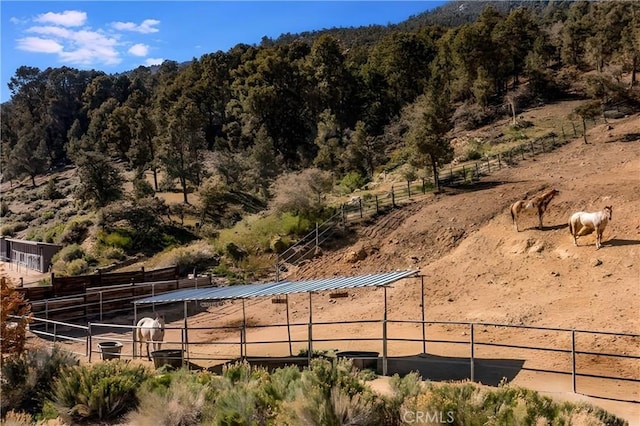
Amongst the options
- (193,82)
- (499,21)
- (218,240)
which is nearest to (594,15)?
(499,21)

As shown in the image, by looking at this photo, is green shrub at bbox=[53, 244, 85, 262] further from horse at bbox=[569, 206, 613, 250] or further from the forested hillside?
horse at bbox=[569, 206, 613, 250]

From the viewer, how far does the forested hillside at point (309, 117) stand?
36938 mm

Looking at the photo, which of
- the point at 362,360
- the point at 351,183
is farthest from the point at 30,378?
the point at 351,183

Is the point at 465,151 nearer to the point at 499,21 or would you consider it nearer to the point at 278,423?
the point at 499,21

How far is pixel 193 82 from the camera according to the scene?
7450 cm

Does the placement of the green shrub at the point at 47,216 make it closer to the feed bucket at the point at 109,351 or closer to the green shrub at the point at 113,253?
the green shrub at the point at 113,253

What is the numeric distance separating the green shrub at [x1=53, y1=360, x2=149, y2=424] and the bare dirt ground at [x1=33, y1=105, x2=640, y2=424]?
397 centimetres

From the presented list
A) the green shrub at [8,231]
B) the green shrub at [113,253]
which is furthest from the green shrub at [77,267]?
the green shrub at [8,231]

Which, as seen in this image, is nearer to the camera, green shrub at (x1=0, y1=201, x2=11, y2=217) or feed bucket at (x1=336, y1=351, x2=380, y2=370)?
feed bucket at (x1=336, y1=351, x2=380, y2=370)

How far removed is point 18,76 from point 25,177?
27.8m

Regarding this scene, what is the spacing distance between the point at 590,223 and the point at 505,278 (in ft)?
11.3

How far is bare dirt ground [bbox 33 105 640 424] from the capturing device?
14.6 metres

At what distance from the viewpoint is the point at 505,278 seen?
65.4 ft

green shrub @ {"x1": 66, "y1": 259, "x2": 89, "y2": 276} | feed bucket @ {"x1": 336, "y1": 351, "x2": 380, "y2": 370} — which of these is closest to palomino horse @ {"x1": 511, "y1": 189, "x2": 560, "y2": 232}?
feed bucket @ {"x1": 336, "y1": 351, "x2": 380, "y2": 370}
